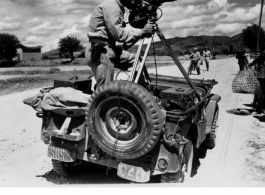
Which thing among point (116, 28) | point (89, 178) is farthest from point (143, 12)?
point (89, 178)

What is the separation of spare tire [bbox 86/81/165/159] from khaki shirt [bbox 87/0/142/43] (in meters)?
0.85

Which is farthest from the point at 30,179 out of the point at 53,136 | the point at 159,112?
the point at 159,112

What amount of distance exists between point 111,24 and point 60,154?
1717 mm

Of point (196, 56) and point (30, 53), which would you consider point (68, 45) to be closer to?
point (30, 53)

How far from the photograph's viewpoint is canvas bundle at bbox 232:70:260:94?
719cm

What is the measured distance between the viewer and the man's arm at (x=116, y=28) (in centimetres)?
362

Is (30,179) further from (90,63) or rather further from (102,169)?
(90,63)

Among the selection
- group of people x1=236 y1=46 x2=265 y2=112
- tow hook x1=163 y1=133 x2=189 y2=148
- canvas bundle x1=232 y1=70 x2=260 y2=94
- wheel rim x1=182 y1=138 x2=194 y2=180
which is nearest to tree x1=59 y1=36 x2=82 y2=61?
group of people x1=236 y1=46 x2=265 y2=112

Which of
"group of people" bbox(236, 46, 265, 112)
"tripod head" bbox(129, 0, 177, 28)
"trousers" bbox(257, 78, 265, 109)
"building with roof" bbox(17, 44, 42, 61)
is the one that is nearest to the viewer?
"tripod head" bbox(129, 0, 177, 28)

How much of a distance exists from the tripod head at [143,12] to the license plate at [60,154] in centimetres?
190

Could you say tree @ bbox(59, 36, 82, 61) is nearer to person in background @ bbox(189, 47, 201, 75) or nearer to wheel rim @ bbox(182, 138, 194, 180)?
person in background @ bbox(189, 47, 201, 75)

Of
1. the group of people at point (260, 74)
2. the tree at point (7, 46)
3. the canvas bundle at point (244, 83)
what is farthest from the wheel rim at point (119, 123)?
the tree at point (7, 46)

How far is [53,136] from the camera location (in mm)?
3688

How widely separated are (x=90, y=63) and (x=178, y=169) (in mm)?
1816
